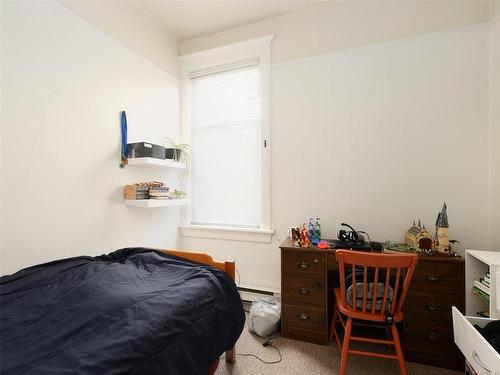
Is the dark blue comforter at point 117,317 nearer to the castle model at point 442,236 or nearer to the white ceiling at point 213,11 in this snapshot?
the castle model at point 442,236

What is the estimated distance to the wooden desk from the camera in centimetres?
161

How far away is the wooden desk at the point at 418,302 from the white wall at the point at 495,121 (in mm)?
576

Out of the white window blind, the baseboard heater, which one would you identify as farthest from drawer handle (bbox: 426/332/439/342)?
the white window blind

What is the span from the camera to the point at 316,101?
2.37 metres

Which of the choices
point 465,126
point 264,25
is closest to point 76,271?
point 264,25

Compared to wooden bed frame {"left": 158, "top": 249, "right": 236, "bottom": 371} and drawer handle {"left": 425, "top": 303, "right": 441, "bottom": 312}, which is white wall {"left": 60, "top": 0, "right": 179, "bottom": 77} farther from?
drawer handle {"left": 425, "top": 303, "right": 441, "bottom": 312}

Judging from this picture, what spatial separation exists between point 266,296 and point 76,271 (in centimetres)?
170

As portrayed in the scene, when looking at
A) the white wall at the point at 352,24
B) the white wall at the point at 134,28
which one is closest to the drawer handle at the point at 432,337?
the white wall at the point at 352,24

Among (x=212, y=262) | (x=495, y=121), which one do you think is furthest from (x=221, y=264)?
(x=495, y=121)

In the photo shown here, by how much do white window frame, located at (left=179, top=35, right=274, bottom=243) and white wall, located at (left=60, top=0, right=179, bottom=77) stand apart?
0.21 m

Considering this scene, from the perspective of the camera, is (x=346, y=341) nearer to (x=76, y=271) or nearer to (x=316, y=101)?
(x=76, y=271)

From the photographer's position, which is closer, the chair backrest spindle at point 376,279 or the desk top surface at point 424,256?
the chair backrest spindle at point 376,279

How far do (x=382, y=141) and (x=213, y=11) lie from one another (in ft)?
6.93

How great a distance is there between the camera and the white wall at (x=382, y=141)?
192cm
